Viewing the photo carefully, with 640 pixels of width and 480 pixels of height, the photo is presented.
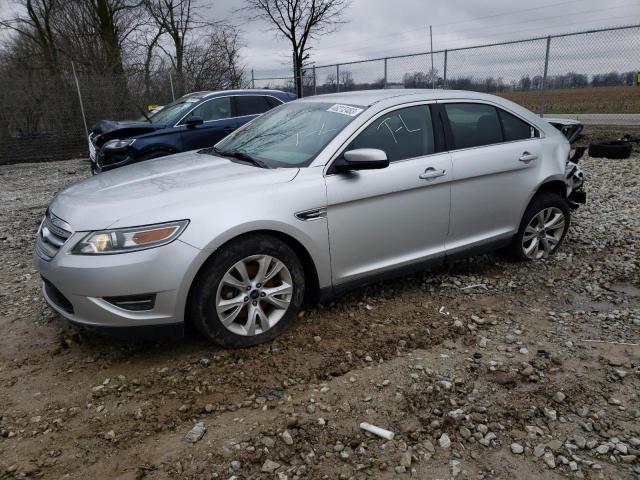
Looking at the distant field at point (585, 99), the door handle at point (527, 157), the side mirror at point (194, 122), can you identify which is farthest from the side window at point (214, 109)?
the distant field at point (585, 99)

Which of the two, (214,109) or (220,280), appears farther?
(214,109)

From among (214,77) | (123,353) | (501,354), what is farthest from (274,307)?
(214,77)

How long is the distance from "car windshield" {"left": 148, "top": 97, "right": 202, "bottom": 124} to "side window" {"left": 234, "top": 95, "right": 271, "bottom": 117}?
69cm

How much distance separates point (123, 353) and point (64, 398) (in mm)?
485

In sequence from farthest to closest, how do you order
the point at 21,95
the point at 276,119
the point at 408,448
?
the point at 21,95 < the point at 276,119 < the point at 408,448

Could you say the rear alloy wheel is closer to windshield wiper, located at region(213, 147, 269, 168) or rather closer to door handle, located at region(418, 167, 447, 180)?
door handle, located at region(418, 167, 447, 180)

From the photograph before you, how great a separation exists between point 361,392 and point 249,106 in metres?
6.77

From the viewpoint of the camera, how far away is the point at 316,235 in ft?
11.0

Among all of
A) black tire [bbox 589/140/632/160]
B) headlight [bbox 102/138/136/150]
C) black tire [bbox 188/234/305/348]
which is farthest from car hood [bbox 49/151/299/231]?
black tire [bbox 589/140/632/160]

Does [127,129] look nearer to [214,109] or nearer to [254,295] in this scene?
[214,109]

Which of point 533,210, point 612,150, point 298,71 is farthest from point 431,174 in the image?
point 298,71

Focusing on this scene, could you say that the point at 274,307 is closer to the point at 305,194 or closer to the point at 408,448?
the point at 305,194

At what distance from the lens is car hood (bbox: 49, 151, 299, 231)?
2.95 meters

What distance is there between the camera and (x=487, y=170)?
13.5ft
